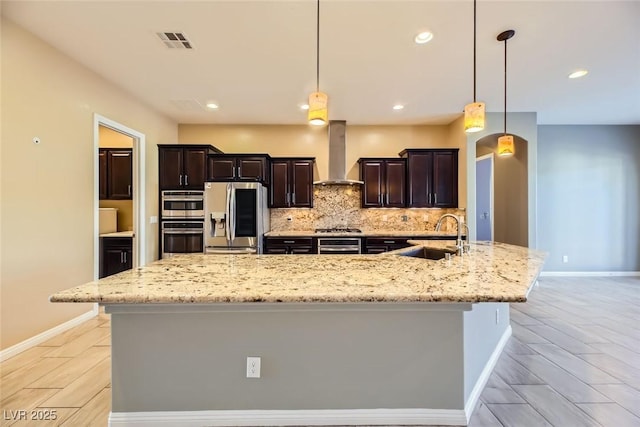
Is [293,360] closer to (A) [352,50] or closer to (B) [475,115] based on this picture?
(B) [475,115]

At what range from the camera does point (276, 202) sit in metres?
4.80

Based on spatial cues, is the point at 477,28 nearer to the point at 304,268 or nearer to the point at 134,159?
the point at 304,268

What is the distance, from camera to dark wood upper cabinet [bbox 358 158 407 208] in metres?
4.84

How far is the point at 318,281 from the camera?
1.55 meters

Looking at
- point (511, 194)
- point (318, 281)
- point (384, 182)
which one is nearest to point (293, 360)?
point (318, 281)

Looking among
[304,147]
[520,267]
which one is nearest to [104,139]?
[304,147]

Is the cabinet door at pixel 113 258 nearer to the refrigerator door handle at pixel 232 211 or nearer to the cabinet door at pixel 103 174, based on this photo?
the cabinet door at pixel 103 174

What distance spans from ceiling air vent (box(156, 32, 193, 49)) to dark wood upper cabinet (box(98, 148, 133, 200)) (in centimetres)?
230

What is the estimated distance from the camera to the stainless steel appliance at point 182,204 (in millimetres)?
4352

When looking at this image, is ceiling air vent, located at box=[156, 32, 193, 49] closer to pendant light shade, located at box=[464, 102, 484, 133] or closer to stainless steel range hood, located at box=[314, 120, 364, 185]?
pendant light shade, located at box=[464, 102, 484, 133]

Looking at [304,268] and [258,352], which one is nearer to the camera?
[258,352]

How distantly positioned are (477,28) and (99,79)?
4.07 meters

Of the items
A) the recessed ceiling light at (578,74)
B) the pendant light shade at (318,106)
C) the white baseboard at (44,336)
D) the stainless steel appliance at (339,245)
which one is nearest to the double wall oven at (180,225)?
the white baseboard at (44,336)

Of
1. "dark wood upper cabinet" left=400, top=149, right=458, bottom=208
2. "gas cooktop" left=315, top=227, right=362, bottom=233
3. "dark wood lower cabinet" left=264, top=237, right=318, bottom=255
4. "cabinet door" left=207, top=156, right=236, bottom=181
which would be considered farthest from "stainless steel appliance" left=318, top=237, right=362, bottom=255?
"cabinet door" left=207, top=156, right=236, bottom=181
